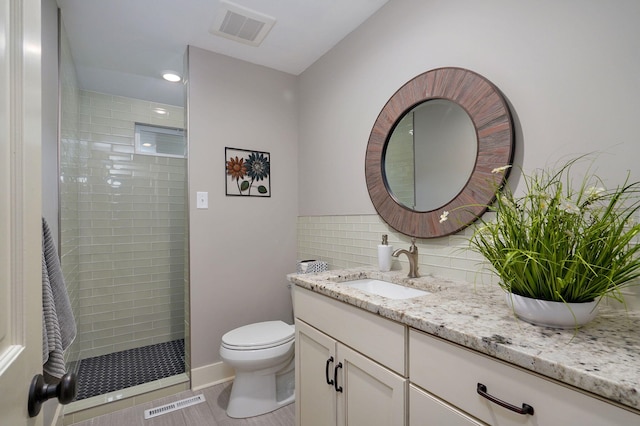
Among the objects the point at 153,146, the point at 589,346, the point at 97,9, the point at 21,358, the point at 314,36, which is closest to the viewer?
the point at 21,358

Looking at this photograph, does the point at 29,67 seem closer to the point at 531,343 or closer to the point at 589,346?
the point at 531,343

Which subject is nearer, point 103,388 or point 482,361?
point 482,361

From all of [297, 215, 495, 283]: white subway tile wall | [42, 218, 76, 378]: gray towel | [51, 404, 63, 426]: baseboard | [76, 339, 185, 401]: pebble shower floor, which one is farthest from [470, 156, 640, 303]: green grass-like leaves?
[76, 339, 185, 401]: pebble shower floor

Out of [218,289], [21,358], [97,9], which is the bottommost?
[218,289]

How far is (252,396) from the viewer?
187 centimetres

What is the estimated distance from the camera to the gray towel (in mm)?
887

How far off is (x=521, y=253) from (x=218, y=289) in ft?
6.64

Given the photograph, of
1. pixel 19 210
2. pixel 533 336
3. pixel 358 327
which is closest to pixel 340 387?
pixel 358 327

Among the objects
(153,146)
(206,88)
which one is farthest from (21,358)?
(153,146)

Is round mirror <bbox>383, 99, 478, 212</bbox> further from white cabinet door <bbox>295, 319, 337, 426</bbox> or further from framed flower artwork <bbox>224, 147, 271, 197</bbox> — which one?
framed flower artwork <bbox>224, 147, 271, 197</bbox>

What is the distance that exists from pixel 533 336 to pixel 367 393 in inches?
24.1

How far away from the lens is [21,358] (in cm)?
51

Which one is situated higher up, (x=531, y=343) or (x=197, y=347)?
(x=531, y=343)

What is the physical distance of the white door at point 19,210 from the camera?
1.56 feet
